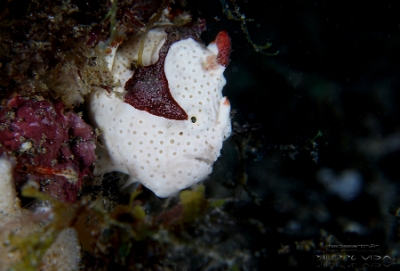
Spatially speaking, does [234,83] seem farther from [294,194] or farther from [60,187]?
[60,187]

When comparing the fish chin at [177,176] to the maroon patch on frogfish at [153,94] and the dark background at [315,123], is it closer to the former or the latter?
the maroon patch on frogfish at [153,94]

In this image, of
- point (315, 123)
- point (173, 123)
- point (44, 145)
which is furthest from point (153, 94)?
point (315, 123)

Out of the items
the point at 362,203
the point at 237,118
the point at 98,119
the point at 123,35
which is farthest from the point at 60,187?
the point at 362,203

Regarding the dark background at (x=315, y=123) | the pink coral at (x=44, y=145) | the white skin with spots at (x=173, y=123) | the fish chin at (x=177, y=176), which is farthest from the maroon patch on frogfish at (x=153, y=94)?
the dark background at (x=315, y=123)

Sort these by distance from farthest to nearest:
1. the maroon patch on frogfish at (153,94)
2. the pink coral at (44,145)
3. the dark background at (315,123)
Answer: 1. the dark background at (315,123)
2. the maroon patch on frogfish at (153,94)
3. the pink coral at (44,145)

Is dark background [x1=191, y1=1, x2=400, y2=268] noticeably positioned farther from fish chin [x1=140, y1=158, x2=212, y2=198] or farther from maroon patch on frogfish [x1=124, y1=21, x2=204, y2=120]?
fish chin [x1=140, y1=158, x2=212, y2=198]
